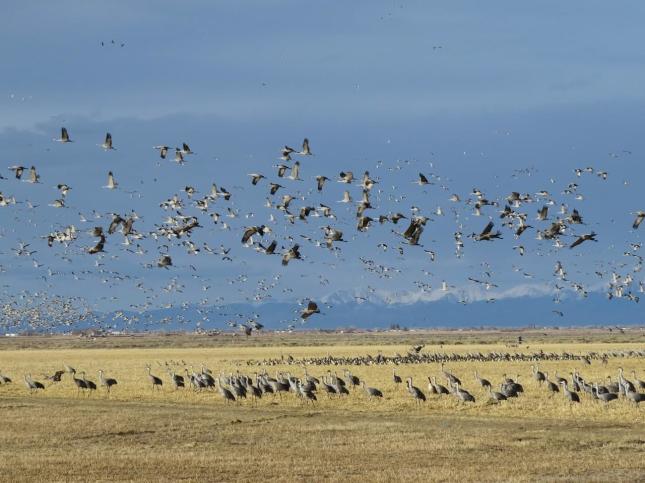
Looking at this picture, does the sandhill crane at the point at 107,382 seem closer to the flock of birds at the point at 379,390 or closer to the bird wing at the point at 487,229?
the flock of birds at the point at 379,390

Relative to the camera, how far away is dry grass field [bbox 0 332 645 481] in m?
24.9

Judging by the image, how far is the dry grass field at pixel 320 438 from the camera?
24.9 m

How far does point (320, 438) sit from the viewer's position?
30.8 meters

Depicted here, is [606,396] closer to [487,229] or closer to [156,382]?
[487,229]

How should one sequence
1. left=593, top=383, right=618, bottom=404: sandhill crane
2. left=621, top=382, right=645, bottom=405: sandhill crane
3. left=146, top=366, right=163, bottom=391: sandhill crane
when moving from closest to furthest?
left=621, top=382, right=645, bottom=405: sandhill crane
left=593, top=383, right=618, bottom=404: sandhill crane
left=146, top=366, right=163, bottom=391: sandhill crane

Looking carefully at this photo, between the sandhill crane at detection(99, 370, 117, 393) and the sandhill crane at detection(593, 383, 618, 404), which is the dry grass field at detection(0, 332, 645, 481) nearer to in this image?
the sandhill crane at detection(593, 383, 618, 404)

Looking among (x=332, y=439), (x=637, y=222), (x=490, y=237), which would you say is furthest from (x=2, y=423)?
(x=637, y=222)

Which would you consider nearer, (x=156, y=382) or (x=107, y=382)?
(x=107, y=382)

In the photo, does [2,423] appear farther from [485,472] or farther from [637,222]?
[637,222]

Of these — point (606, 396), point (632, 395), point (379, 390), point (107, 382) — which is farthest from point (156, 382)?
point (632, 395)

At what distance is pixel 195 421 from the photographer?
35469 mm

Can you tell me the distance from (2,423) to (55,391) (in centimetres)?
1587

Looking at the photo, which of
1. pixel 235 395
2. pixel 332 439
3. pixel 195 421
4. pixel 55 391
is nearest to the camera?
pixel 332 439

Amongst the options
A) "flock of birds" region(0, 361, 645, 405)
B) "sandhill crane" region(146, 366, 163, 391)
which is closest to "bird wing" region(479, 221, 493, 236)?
"flock of birds" region(0, 361, 645, 405)
